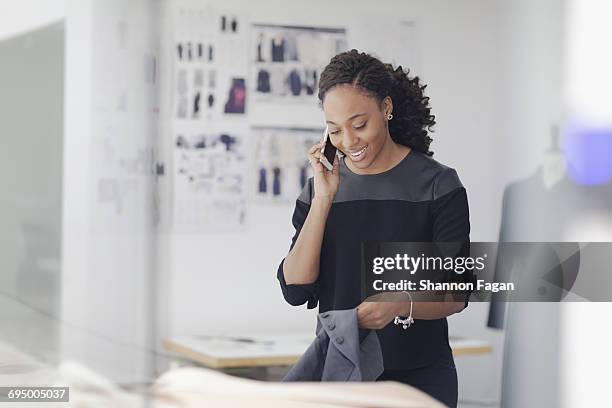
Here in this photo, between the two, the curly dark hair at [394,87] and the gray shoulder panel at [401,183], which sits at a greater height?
the curly dark hair at [394,87]

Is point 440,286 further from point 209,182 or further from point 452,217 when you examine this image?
point 209,182

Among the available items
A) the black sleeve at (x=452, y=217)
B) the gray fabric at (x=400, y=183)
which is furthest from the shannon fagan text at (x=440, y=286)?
the gray fabric at (x=400, y=183)

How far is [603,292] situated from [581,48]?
768 mm

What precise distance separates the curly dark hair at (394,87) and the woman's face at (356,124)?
0.03m

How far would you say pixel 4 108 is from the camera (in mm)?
2637

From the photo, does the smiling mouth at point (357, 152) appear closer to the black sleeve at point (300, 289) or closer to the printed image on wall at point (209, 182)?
the black sleeve at point (300, 289)

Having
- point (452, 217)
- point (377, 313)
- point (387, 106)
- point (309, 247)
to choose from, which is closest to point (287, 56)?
point (387, 106)

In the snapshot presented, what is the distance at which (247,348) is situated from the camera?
2.62 m

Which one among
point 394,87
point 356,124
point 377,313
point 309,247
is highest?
point 394,87

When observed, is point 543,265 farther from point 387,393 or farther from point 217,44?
point 217,44

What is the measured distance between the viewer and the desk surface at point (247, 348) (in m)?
2.60

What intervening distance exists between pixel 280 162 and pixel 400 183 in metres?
0.37

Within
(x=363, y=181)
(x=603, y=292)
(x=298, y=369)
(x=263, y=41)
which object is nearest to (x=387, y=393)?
(x=298, y=369)

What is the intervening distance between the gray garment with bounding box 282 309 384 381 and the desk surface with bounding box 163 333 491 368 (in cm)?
4
